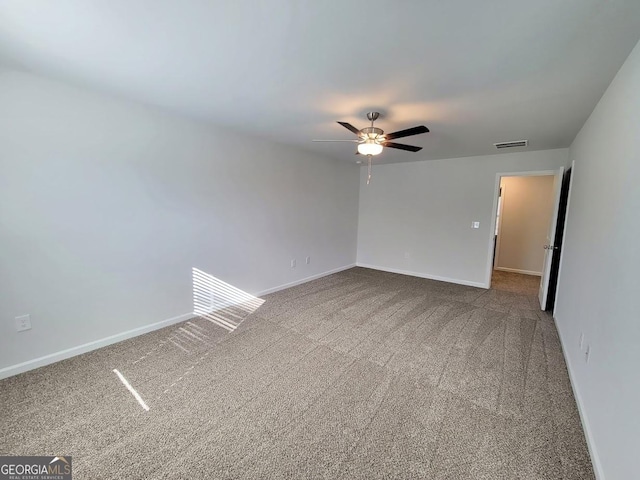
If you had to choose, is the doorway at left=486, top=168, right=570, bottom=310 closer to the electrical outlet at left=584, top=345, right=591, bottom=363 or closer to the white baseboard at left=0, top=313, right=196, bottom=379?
the electrical outlet at left=584, top=345, right=591, bottom=363

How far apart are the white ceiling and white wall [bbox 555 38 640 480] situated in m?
0.35

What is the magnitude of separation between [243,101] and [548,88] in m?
2.49

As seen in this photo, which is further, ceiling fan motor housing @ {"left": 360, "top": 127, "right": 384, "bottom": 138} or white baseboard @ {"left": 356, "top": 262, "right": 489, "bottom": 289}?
white baseboard @ {"left": 356, "top": 262, "right": 489, "bottom": 289}

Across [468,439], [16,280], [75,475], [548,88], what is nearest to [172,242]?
[16,280]

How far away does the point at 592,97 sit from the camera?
2.22 meters

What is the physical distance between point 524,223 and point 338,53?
617cm

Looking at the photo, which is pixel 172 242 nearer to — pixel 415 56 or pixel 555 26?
pixel 415 56

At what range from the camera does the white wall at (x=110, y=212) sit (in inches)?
83.5

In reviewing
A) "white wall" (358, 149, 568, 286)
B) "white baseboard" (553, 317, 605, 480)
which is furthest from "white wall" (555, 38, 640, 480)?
"white wall" (358, 149, 568, 286)

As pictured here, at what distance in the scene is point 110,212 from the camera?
255 centimetres

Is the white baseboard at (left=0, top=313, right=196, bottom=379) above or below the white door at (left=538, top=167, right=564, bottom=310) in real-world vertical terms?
below

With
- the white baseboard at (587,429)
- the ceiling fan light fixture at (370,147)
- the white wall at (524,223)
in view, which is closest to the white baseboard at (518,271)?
the white wall at (524,223)

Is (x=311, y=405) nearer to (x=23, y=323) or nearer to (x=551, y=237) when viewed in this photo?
(x=23, y=323)

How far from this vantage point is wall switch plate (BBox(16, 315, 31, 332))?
2.17 metres
